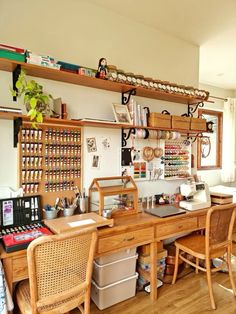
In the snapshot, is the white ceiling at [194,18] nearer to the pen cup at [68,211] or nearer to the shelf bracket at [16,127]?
the shelf bracket at [16,127]

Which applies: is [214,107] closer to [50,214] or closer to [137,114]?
[137,114]

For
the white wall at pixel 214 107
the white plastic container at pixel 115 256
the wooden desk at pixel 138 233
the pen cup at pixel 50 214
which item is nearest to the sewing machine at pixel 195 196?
the wooden desk at pixel 138 233

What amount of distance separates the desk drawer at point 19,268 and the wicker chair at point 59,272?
10cm

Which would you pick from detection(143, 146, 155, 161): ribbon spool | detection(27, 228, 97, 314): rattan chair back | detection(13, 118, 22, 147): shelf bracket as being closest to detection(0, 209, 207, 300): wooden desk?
detection(27, 228, 97, 314): rattan chair back

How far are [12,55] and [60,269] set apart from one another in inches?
54.3

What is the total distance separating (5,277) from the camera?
51.9 inches

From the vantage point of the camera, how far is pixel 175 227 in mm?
2125

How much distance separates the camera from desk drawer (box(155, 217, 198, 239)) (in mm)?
2033

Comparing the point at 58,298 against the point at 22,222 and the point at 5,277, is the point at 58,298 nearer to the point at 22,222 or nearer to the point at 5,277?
the point at 5,277

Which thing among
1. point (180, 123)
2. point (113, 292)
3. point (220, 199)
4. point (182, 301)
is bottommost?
point (182, 301)

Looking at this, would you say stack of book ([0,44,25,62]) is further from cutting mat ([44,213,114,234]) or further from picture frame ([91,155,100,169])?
cutting mat ([44,213,114,234])

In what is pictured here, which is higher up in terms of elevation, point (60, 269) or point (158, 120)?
point (158, 120)

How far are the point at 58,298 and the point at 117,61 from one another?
6.76 feet

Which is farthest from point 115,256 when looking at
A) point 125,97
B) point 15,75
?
point 15,75
